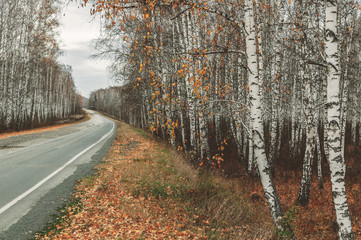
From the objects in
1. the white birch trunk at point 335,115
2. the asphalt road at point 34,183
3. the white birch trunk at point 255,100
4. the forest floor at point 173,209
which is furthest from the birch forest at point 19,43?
the white birch trunk at point 335,115

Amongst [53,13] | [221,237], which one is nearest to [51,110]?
[53,13]

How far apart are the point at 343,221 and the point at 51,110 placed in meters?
47.7

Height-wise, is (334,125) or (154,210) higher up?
(334,125)

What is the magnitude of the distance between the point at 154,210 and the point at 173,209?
0.46 meters

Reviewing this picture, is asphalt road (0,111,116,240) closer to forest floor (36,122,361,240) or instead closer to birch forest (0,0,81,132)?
forest floor (36,122,361,240)

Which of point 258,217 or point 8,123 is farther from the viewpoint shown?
point 8,123

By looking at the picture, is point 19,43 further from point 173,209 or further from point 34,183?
point 173,209

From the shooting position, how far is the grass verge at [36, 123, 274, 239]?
4648 mm

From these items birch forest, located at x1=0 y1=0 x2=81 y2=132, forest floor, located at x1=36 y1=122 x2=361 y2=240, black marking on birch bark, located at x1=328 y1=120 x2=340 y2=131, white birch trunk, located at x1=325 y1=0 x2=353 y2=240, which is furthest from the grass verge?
birch forest, located at x1=0 y1=0 x2=81 y2=132

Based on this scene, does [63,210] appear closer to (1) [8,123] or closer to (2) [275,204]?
(2) [275,204]

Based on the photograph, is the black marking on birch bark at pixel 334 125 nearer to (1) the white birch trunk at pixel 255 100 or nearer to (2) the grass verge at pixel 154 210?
(1) the white birch trunk at pixel 255 100

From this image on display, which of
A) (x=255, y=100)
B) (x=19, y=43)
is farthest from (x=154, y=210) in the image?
(x=19, y=43)

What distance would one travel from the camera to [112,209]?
5.54 m

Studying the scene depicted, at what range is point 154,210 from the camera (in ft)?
18.5
